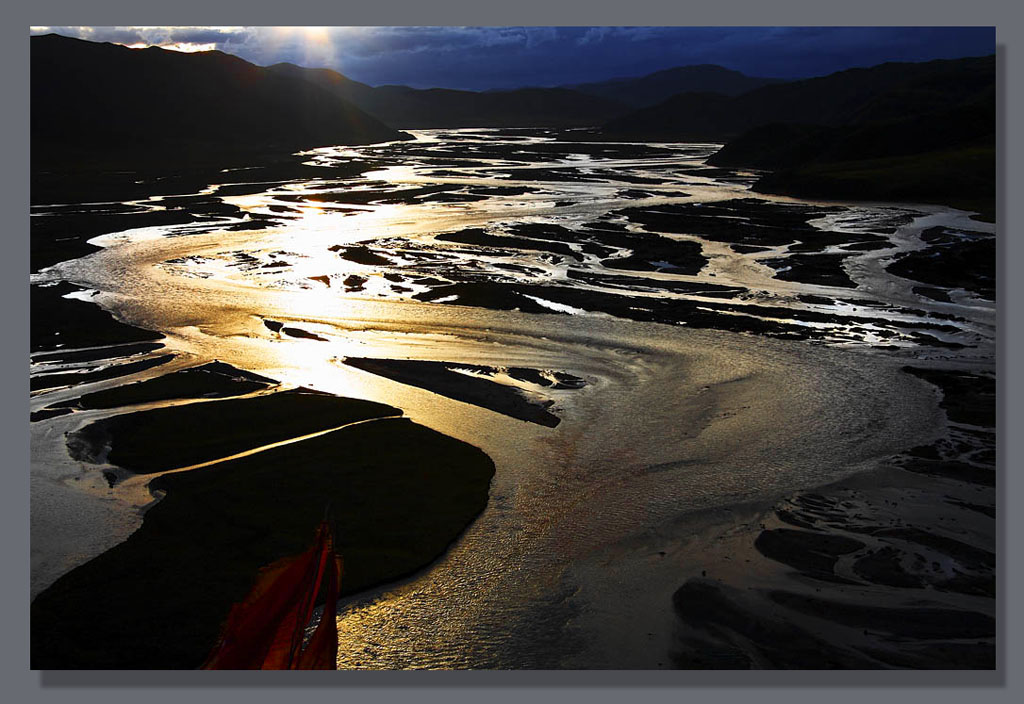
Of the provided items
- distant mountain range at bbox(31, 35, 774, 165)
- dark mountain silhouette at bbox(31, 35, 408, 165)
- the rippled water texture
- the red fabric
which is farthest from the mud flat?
dark mountain silhouette at bbox(31, 35, 408, 165)

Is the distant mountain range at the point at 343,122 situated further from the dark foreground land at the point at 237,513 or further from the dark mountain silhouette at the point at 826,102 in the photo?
the dark foreground land at the point at 237,513

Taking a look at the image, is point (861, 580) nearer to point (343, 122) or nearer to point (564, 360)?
point (564, 360)

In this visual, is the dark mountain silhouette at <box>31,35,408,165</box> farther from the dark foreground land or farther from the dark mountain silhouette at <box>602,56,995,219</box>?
the dark mountain silhouette at <box>602,56,995,219</box>

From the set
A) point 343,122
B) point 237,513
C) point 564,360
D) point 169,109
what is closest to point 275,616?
point 237,513

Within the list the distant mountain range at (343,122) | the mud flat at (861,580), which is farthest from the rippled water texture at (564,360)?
the distant mountain range at (343,122)

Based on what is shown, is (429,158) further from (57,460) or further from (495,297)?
(57,460)

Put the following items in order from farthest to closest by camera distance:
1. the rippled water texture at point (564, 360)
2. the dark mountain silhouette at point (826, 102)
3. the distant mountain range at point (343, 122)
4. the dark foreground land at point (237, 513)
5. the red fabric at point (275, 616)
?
the dark mountain silhouette at point (826, 102), the distant mountain range at point (343, 122), the rippled water texture at point (564, 360), the dark foreground land at point (237, 513), the red fabric at point (275, 616)
